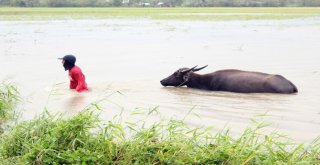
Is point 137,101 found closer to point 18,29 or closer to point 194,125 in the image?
point 194,125

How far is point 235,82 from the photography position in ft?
31.3

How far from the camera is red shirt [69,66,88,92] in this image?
916 cm

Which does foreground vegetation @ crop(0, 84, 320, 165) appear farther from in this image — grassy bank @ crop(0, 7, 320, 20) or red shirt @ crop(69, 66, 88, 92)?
grassy bank @ crop(0, 7, 320, 20)

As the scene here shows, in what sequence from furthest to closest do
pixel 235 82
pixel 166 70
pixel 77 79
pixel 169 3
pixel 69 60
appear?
pixel 169 3 → pixel 166 70 → pixel 235 82 → pixel 77 79 → pixel 69 60

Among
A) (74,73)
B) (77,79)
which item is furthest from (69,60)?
(77,79)

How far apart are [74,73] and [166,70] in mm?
3626

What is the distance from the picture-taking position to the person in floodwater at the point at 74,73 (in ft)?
29.9

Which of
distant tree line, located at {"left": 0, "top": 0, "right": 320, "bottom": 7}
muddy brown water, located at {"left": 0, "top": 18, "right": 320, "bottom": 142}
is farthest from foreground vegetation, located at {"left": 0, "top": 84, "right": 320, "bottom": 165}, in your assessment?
distant tree line, located at {"left": 0, "top": 0, "right": 320, "bottom": 7}

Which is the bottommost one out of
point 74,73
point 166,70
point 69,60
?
point 166,70

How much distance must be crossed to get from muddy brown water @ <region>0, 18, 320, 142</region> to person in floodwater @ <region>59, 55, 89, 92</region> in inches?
6.4

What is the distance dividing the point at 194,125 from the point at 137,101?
199 centimetres

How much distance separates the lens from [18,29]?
2612 centimetres

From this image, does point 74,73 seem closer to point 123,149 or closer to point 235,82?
point 235,82

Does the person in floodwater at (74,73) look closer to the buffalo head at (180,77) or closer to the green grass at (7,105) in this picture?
the green grass at (7,105)
